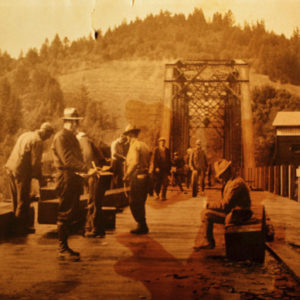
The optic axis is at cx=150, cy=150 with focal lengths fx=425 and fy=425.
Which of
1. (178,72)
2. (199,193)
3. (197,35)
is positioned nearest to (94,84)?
(178,72)

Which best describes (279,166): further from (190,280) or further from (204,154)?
(190,280)

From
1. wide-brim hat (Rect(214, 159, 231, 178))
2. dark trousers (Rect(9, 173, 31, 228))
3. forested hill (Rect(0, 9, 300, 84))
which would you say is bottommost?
dark trousers (Rect(9, 173, 31, 228))

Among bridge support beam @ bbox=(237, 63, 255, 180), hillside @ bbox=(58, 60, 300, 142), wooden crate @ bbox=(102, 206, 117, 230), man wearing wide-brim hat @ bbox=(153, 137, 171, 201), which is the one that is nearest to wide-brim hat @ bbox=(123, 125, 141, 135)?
hillside @ bbox=(58, 60, 300, 142)

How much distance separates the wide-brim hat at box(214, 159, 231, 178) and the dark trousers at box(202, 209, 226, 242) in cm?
40

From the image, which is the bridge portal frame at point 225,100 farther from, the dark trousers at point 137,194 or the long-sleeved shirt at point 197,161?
the dark trousers at point 137,194

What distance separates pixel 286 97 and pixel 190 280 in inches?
94.3

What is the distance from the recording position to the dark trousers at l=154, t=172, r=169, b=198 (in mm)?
4859

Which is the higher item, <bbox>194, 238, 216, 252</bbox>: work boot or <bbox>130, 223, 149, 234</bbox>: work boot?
<bbox>130, 223, 149, 234</bbox>: work boot

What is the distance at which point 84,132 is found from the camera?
15.9 feet

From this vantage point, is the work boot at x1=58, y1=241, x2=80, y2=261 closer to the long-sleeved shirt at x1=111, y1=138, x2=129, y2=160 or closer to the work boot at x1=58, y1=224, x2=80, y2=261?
the work boot at x1=58, y1=224, x2=80, y2=261

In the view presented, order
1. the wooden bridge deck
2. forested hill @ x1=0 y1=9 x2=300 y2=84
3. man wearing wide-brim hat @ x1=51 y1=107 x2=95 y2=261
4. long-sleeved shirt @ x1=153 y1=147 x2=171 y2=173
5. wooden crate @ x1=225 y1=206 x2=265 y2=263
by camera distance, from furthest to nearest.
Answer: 1. forested hill @ x1=0 y1=9 x2=300 y2=84
2. long-sleeved shirt @ x1=153 y1=147 x2=171 y2=173
3. man wearing wide-brim hat @ x1=51 y1=107 x2=95 y2=261
4. wooden crate @ x1=225 y1=206 x2=265 y2=263
5. the wooden bridge deck

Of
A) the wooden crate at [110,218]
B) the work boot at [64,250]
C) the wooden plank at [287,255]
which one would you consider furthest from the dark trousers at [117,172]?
the wooden plank at [287,255]

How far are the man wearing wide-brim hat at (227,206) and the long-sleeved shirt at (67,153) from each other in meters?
1.42

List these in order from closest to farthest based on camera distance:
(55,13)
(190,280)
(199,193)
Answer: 1. (190,280)
2. (199,193)
3. (55,13)
